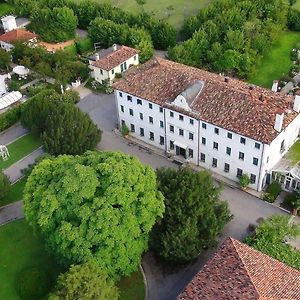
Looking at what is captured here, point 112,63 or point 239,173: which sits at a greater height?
point 112,63

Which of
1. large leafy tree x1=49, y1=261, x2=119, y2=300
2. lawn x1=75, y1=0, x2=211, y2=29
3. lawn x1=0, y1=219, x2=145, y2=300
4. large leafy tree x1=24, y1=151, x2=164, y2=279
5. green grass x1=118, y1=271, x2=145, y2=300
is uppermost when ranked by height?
large leafy tree x1=24, y1=151, x2=164, y2=279

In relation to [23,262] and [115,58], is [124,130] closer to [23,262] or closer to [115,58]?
[115,58]

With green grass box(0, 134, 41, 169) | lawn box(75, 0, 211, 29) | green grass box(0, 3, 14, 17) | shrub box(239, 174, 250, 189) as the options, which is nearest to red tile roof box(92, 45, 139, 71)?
green grass box(0, 134, 41, 169)

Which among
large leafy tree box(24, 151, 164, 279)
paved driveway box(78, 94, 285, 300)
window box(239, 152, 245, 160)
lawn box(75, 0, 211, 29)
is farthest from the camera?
lawn box(75, 0, 211, 29)

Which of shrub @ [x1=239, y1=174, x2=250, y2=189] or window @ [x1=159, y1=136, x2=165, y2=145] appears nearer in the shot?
shrub @ [x1=239, y1=174, x2=250, y2=189]

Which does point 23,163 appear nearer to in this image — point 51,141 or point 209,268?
point 51,141

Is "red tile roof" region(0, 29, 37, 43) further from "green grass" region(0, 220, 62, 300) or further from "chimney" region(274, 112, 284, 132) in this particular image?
"chimney" region(274, 112, 284, 132)

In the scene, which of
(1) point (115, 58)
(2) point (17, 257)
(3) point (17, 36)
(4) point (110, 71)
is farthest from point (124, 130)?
(3) point (17, 36)

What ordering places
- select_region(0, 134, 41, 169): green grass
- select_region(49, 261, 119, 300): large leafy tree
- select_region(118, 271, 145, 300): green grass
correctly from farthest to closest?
select_region(0, 134, 41, 169): green grass → select_region(118, 271, 145, 300): green grass → select_region(49, 261, 119, 300): large leafy tree

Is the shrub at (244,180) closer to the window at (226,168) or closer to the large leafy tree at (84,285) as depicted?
the window at (226,168)
